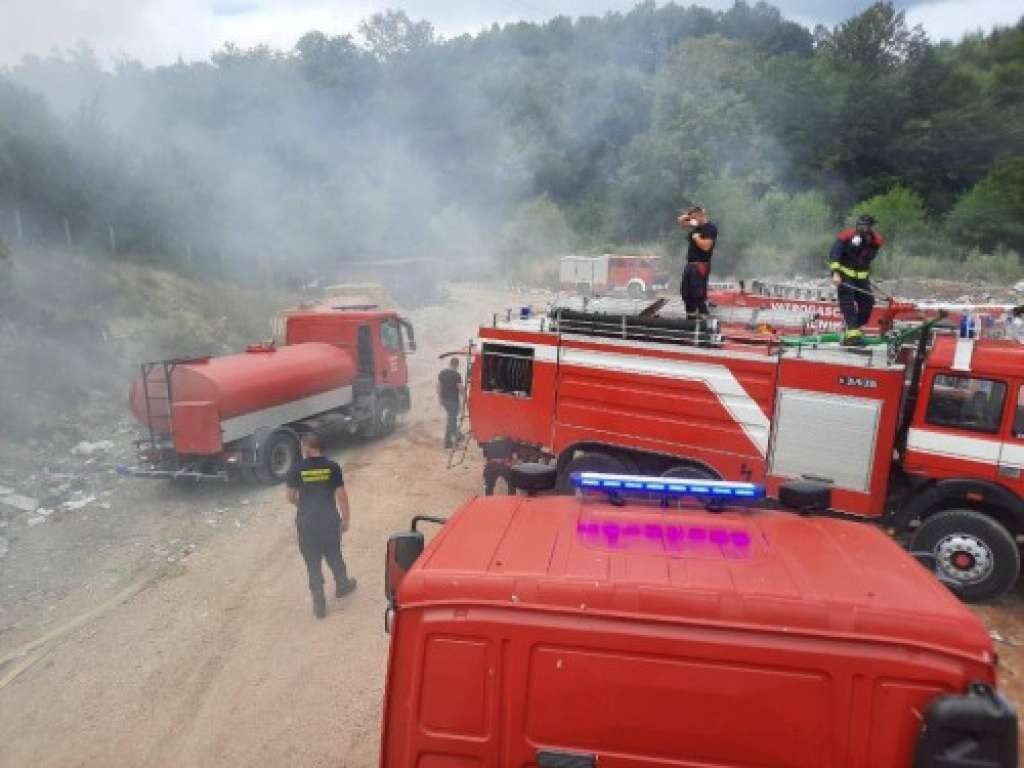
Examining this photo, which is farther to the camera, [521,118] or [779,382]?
[521,118]

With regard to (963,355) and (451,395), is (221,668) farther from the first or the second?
(963,355)

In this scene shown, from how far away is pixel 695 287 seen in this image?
8703 mm

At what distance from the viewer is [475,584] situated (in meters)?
2.36

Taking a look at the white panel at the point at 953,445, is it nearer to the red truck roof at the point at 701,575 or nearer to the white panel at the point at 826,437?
the white panel at the point at 826,437

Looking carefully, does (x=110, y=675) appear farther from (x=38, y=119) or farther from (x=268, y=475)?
(x=38, y=119)

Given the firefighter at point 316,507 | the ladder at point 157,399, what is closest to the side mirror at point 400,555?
the firefighter at point 316,507

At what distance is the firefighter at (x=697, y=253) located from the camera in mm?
8477

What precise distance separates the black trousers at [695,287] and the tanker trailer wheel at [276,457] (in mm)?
5791

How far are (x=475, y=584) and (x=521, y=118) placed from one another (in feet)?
163

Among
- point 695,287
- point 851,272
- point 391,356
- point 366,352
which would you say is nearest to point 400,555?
point 695,287

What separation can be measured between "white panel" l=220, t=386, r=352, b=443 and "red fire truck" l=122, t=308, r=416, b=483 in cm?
1

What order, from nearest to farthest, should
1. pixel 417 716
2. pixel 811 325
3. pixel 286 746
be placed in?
pixel 417 716 < pixel 286 746 < pixel 811 325

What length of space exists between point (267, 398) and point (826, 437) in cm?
742

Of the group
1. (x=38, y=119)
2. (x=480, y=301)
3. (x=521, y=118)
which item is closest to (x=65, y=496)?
(x=38, y=119)
